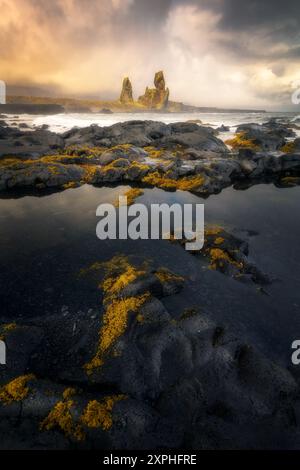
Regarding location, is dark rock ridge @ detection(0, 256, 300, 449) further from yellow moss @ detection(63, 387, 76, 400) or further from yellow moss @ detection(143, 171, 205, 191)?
yellow moss @ detection(143, 171, 205, 191)

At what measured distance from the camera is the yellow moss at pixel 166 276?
38.2ft

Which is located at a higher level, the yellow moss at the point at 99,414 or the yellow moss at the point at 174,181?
the yellow moss at the point at 174,181

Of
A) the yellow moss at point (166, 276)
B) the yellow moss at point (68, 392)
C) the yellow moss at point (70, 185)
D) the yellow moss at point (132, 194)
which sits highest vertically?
the yellow moss at point (70, 185)

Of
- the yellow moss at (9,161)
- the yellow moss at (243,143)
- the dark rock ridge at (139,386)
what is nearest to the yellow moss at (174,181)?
the yellow moss at (9,161)

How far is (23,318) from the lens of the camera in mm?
9945

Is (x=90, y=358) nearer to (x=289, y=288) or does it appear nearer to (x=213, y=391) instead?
(x=213, y=391)

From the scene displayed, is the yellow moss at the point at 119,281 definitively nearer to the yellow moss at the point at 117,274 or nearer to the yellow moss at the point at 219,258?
the yellow moss at the point at 117,274

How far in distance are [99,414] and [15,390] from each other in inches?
90.2

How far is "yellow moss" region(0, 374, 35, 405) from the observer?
6918mm

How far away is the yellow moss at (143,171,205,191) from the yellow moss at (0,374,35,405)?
1957 centimetres

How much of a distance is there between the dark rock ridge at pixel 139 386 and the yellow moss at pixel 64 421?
0.02m

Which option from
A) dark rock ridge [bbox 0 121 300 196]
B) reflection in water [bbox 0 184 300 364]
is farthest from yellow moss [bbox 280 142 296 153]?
reflection in water [bbox 0 184 300 364]

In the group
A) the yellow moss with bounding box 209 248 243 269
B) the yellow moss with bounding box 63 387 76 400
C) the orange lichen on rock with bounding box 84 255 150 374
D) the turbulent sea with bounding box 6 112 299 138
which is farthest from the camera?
the turbulent sea with bounding box 6 112 299 138
